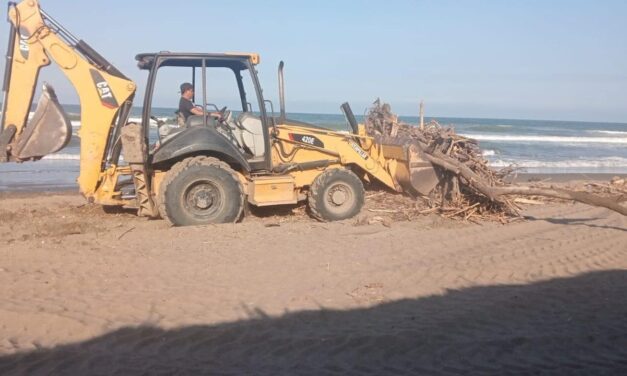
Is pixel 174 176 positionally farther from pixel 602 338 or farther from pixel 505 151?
pixel 505 151

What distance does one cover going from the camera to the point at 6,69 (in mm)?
8484

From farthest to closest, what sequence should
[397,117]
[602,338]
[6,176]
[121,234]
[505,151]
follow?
1. [505,151]
2. [6,176]
3. [397,117]
4. [121,234]
5. [602,338]

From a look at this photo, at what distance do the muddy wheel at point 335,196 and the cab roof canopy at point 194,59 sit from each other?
6.50ft

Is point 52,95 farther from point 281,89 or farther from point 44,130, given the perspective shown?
point 281,89

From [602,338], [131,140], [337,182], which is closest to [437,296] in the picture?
[602,338]

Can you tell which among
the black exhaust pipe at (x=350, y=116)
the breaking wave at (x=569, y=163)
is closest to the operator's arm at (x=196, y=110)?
the black exhaust pipe at (x=350, y=116)

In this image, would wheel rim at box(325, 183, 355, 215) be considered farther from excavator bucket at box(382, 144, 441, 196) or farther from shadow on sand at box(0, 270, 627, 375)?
shadow on sand at box(0, 270, 627, 375)

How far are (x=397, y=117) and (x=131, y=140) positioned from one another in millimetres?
5212

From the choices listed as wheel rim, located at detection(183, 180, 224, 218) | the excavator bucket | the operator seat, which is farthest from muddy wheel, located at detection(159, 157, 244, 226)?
the excavator bucket

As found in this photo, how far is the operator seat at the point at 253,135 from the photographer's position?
9.58 meters

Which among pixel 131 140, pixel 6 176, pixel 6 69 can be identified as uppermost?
pixel 6 69

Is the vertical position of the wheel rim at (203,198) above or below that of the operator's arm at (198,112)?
below

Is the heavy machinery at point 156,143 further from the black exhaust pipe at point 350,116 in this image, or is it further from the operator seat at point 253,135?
the black exhaust pipe at point 350,116

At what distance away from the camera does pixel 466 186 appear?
10305 millimetres
